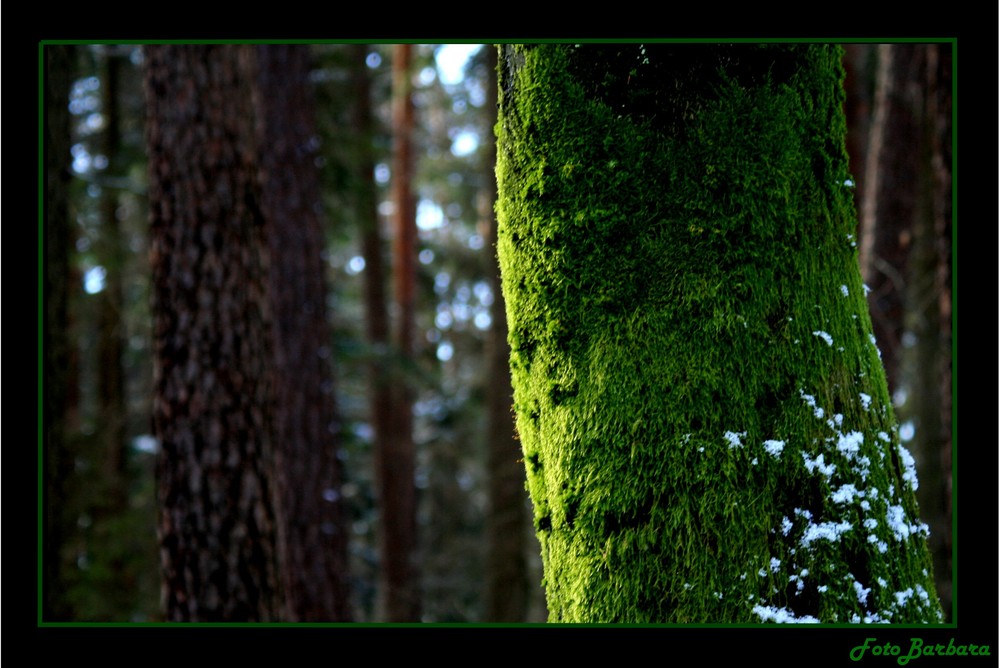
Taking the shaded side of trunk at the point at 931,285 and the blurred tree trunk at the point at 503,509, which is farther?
the blurred tree trunk at the point at 503,509

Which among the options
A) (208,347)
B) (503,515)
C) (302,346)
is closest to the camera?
(208,347)

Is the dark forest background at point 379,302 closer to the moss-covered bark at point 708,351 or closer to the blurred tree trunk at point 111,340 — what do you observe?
the blurred tree trunk at point 111,340

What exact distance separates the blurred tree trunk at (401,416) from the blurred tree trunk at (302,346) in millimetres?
3006

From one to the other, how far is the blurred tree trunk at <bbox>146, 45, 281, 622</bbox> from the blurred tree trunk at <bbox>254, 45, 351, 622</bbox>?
193 centimetres

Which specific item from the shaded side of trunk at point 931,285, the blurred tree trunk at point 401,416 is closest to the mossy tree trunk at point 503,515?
the blurred tree trunk at point 401,416

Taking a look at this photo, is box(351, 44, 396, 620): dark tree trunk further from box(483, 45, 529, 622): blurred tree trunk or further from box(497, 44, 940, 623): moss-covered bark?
box(497, 44, 940, 623): moss-covered bark

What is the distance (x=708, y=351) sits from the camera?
1.67 metres

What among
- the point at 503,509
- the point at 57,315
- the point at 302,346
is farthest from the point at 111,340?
the point at 503,509

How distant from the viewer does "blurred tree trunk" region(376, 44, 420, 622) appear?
10523 mm

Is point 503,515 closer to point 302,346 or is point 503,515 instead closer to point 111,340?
point 302,346

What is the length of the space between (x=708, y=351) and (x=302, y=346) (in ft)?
18.5

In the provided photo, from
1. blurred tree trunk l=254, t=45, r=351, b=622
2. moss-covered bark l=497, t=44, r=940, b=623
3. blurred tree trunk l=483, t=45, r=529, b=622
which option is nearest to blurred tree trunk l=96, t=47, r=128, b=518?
blurred tree trunk l=254, t=45, r=351, b=622

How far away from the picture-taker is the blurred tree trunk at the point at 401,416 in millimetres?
10523
